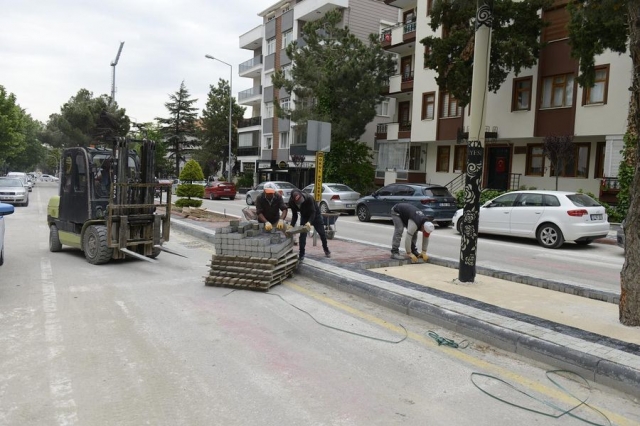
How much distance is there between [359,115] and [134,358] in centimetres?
2750

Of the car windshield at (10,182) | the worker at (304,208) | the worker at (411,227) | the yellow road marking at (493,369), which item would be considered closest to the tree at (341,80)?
the car windshield at (10,182)

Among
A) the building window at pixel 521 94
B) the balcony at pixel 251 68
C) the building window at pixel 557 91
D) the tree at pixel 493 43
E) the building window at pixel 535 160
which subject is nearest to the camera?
the tree at pixel 493 43

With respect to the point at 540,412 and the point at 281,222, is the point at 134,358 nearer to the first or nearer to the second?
the point at 540,412

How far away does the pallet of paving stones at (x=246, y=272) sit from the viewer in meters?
7.59

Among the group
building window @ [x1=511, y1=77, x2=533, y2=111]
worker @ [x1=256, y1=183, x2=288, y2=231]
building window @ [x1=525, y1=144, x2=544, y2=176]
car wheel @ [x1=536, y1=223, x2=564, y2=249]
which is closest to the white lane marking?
worker @ [x1=256, y1=183, x2=288, y2=231]

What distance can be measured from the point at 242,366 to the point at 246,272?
10.4 feet

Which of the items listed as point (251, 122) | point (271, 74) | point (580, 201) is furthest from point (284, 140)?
point (580, 201)

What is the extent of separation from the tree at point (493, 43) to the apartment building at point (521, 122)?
4.34ft

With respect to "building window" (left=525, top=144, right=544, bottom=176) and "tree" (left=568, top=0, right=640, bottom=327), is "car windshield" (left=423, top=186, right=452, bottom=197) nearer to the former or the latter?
"tree" (left=568, top=0, right=640, bottom=327)

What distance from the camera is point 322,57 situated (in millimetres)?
31844

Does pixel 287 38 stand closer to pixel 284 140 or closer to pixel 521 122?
pixel 284 140

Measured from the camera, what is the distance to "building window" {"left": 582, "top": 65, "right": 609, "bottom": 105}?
20531mm

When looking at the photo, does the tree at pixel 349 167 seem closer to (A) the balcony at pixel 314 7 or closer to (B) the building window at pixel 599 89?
(A) the balcony at pixel 314 7

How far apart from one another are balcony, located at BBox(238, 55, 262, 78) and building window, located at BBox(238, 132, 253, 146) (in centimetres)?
620
